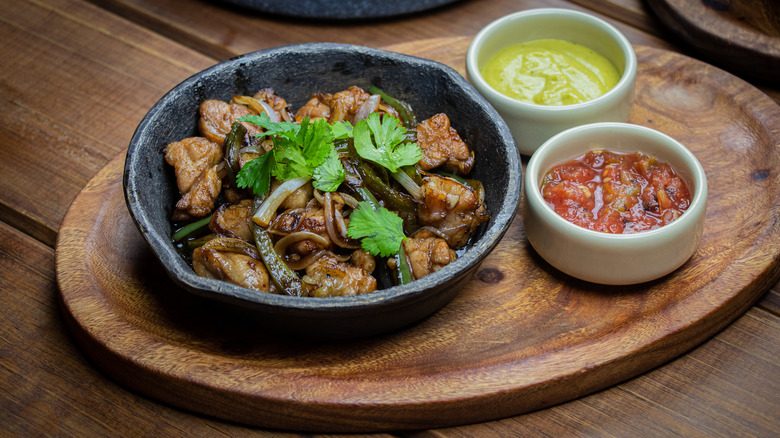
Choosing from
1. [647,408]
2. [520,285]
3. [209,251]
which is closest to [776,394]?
[647,408]

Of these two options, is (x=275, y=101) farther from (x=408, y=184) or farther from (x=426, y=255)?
(x=426, y=255)

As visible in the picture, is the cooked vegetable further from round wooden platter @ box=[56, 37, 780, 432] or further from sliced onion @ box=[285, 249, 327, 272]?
round wooden platter @ box=[56, 37, 780, 432]

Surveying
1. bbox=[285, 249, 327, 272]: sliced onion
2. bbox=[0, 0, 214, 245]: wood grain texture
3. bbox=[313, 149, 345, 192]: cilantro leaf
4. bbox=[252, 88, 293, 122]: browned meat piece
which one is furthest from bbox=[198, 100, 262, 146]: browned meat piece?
bbox=[0, 0, 214, 245]: wood grain texture

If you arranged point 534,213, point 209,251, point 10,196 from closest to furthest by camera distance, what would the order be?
1. point 209,251
2. point 534,213
3. point 10,196

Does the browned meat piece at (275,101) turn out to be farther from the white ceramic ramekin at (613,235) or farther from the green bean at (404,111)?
the white ceramic ramekin at (613,235)

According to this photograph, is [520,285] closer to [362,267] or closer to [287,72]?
[362,267]

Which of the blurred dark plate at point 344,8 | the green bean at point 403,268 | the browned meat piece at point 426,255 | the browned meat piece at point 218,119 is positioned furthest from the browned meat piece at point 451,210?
the blurred dark plate at point 344,8

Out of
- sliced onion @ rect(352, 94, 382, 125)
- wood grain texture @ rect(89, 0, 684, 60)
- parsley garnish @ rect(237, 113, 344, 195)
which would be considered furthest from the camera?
wood grain texture @ rect(89, 0, 684, 60)
